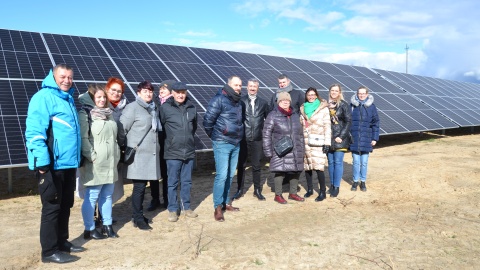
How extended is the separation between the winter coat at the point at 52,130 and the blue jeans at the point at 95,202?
0.64 m

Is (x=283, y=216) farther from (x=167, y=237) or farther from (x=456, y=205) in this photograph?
(x=456, y=205)

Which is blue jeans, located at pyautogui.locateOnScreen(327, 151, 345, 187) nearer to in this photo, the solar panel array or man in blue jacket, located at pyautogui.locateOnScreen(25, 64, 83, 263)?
the solar panel array

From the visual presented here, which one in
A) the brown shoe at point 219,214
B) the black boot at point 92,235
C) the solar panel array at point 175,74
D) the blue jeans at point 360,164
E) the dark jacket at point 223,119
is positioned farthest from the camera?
the solar panel array at point 175,74

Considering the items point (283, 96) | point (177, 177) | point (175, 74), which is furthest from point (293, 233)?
point (175, 74)

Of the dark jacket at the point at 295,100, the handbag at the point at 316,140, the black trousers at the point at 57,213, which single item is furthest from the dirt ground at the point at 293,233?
the dark jacket at the point at 295,100

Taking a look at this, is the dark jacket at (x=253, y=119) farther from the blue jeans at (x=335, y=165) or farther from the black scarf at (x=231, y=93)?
the blue jeans at (x=335, y=165)

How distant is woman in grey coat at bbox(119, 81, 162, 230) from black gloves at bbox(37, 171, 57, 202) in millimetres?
1142

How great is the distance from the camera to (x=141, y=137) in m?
4.81

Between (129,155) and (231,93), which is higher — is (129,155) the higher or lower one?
the lower one

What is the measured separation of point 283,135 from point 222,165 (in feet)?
4.03

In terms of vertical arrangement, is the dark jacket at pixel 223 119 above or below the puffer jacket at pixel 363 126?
above

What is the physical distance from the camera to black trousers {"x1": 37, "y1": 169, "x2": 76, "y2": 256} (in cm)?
376

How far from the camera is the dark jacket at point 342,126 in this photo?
6.42m

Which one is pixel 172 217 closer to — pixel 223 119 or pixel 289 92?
pixel 223 119
